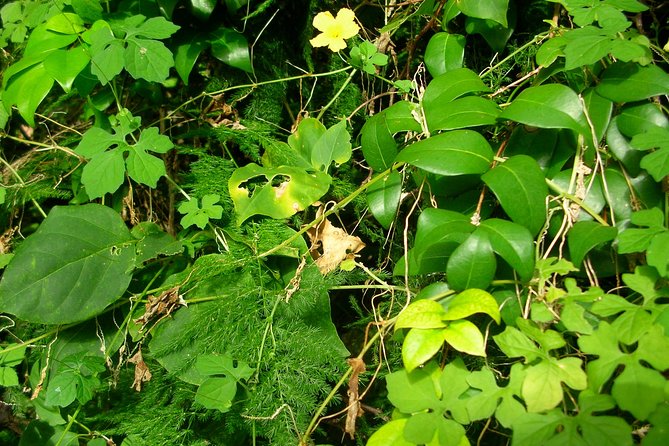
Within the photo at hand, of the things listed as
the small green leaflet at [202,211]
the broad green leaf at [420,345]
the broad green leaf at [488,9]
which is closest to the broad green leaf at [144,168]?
the small green leaflet at [202,211]

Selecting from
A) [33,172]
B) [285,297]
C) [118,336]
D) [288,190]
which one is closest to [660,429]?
[285,297]

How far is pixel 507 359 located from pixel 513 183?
1.28ft

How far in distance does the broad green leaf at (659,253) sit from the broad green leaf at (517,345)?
25cm

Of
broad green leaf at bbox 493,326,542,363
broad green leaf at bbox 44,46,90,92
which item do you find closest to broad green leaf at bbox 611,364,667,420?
broad green leaf at bbox 493,326,542,363

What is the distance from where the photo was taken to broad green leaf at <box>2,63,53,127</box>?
1549mm

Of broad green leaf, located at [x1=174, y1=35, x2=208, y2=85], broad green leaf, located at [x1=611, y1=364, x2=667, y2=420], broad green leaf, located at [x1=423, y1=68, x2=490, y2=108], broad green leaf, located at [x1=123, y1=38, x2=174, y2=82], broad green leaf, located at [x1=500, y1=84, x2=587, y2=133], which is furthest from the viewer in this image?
broad green leaf, located at [x1=174, y1=35, x2=208, y2=85]

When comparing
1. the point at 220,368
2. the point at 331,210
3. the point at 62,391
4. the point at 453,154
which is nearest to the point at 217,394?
the point at 220,368

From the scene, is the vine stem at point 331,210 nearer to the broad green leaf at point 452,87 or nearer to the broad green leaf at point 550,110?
the broad green leaf at point 452,87

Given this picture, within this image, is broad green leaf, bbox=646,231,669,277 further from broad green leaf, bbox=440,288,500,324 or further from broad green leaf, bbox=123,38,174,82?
broad green leaf, bbox=123,38,174,82

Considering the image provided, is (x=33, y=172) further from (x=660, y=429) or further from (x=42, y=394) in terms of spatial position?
(x=660, y=429)

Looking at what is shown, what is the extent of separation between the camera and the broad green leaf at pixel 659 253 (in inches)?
40.6

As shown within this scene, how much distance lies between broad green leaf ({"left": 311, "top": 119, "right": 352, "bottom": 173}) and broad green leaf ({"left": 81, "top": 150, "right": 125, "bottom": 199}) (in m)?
0.48

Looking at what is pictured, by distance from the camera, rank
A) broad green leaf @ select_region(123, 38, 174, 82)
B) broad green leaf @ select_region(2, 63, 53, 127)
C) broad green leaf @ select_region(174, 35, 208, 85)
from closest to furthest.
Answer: broad green leaf @ select_region(123, 38, 174, 82) → broad green leaf @ select_region(2, 63, 53, 127) → broad green leaf @ select_region(174, 35, 208, 85)

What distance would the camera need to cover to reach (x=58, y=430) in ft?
4.99
